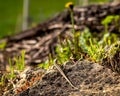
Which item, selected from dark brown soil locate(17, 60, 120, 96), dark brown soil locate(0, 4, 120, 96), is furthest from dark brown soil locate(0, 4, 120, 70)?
dark brown soil locate(17, 60, 120, 96)

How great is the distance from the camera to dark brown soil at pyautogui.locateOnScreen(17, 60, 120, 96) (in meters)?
2.60

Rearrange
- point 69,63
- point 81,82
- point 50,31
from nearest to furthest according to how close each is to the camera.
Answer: point 81,82 < point 69,63 < point 50,31

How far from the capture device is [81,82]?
2.70 m

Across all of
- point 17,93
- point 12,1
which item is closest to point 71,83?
point 17,93

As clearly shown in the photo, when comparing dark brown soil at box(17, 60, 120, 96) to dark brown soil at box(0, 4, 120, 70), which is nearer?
dark brown soil at box(17, 60, 120, 96)

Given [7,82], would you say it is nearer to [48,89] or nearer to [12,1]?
[48,89]

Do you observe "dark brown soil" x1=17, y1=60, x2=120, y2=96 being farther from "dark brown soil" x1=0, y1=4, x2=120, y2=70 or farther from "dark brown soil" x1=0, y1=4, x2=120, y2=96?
"dark brown soil" x1=0, y1=4, x2=120, y2=70

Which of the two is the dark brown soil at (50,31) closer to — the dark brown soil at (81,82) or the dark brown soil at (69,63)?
the dark brown soil at (69,63)

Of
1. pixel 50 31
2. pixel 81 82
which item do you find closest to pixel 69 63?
pixel 81 82

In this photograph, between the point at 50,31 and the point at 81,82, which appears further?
the point at 50,31

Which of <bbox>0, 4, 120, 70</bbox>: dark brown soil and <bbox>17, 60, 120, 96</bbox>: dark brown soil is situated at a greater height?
<bbox>17, 60, 120, 96</bbox>: dark brown soil

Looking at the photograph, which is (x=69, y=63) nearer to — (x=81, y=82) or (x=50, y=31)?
(x=81, y=82)

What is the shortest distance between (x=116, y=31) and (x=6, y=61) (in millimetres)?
1606

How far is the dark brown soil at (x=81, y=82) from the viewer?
2599 mm
